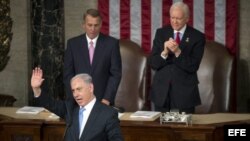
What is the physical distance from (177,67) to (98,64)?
2.71 feet

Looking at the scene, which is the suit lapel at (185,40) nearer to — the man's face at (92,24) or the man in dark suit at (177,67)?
the man in dark suit at (177,67)

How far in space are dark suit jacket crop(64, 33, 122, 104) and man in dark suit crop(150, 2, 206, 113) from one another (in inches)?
16.4

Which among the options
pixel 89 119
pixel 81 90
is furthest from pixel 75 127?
pixel 81 90

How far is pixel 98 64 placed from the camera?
7301mm

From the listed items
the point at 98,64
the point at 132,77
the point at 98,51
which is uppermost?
the point at 98,51

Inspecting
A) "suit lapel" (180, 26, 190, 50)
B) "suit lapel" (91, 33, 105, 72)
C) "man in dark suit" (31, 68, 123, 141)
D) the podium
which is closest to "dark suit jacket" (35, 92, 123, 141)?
"man in dark suit" (31, 68, 123, 141)

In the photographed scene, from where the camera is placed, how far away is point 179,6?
23.1 ft

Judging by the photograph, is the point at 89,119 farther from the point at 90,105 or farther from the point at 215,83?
the point at 215,83

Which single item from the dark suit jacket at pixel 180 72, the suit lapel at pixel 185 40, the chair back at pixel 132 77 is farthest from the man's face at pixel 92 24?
the chair back at pixel 132 77

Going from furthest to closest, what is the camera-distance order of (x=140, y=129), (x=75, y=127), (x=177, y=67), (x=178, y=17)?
(x=177, y=67) < (x=178, y=17) < (x=140, y=129) < (x=75, y=127)

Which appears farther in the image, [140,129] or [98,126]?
[140,129]

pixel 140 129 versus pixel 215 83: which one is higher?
pixel 215 83

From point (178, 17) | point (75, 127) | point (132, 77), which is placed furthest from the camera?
point (132, 77)

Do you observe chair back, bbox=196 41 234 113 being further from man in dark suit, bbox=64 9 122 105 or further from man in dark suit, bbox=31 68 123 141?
man in dark suit, bbox=31 68 123 141
